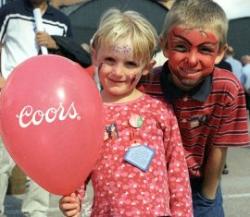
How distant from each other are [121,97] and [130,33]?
0.82 ft

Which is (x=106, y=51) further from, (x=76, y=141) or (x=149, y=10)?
(x=149, y=10)

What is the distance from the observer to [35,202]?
549 centimetres

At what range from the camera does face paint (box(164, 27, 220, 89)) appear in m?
2.62

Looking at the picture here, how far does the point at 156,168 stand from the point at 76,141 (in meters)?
0.34

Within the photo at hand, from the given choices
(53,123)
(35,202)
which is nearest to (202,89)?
(53,123)

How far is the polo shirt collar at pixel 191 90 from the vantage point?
2.72 meters

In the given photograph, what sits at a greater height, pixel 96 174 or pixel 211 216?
pixel 96 174

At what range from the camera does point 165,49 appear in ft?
8.97

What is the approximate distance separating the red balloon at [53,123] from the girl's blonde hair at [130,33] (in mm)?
217

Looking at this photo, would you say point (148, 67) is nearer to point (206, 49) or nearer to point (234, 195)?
point (206, 49)

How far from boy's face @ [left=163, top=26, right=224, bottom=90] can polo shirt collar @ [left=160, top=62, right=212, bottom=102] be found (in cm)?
5

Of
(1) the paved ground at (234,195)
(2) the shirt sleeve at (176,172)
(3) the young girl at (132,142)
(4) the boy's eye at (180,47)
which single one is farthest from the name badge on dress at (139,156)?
(1) the paved ground at (234,195)

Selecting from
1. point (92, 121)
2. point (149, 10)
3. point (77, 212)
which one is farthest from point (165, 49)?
point (149, 10)

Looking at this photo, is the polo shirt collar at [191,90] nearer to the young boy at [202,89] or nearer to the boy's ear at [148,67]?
the young boy at [202,89]
